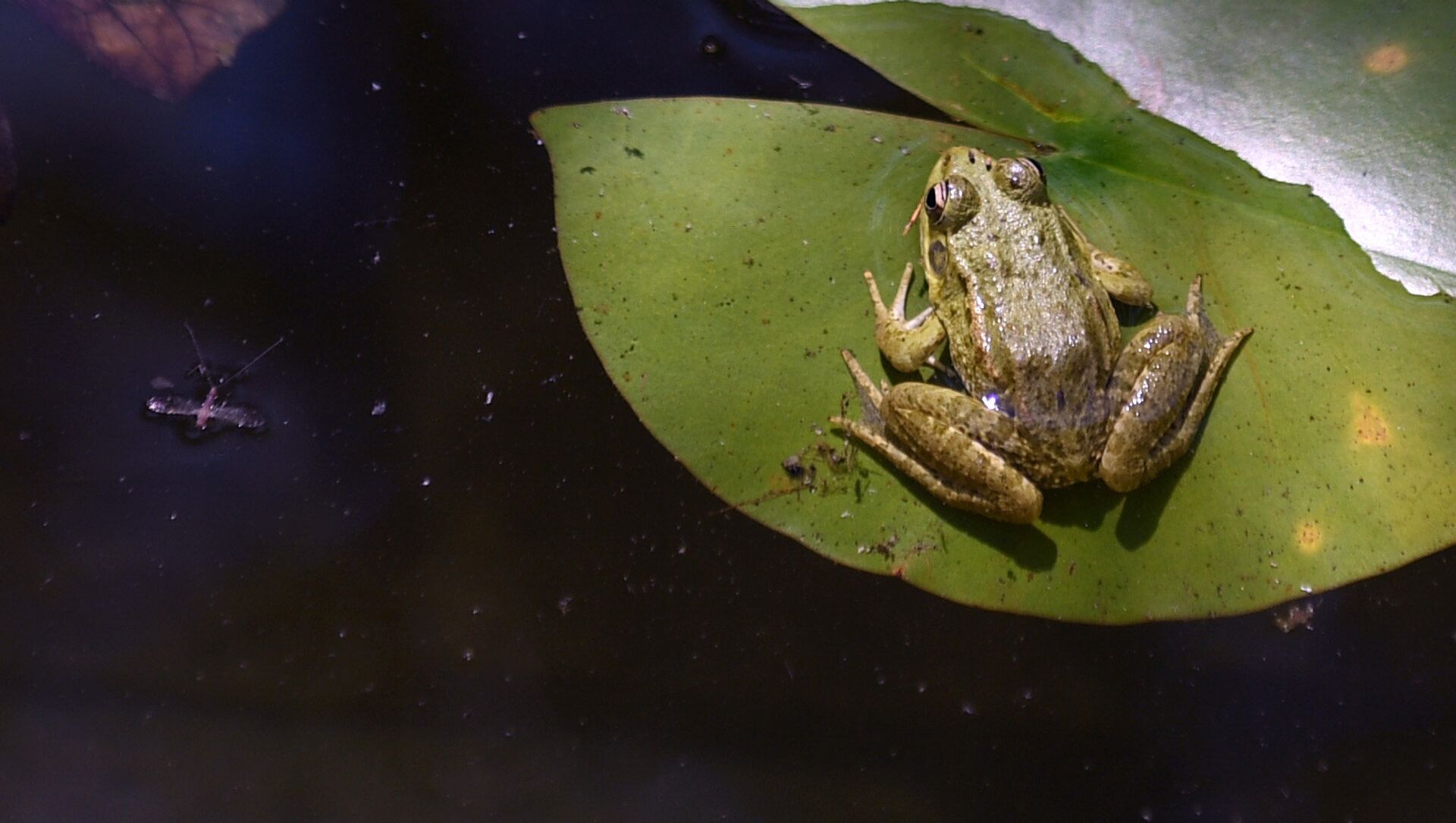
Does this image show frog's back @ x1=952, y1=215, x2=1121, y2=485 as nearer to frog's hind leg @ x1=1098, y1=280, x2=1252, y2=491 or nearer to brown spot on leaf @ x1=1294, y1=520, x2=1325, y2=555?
frog's hind leg @ x1=1098, y1=280, x2=1252, y2=491

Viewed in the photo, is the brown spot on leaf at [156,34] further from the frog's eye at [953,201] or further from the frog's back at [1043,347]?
the frog's back at [1043,347]

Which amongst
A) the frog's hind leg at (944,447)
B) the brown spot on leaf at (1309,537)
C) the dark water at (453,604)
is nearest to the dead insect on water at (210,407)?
the dark water at (453,604)

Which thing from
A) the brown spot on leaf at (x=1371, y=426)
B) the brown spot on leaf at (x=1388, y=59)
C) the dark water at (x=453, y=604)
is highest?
the brown spot on leaf at (x=1388, y=59)

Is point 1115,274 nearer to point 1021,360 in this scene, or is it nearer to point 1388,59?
point 1021,360

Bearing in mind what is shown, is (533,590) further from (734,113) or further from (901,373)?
(734,113)

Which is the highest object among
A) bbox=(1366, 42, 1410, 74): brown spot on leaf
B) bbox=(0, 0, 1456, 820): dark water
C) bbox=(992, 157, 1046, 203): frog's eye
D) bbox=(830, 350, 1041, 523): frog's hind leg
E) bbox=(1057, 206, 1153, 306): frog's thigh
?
bbox=(1366, 42, 1410, 74): brown spot on leaf

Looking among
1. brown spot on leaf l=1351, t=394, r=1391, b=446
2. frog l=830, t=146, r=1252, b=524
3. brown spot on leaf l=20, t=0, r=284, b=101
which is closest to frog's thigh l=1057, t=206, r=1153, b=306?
Answer: frog l=830, t=146, r=1252, b=524

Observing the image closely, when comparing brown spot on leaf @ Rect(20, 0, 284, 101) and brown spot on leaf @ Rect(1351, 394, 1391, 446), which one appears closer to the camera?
brown spot on leaf @ Rect(1351, 394, 1391, 446)
